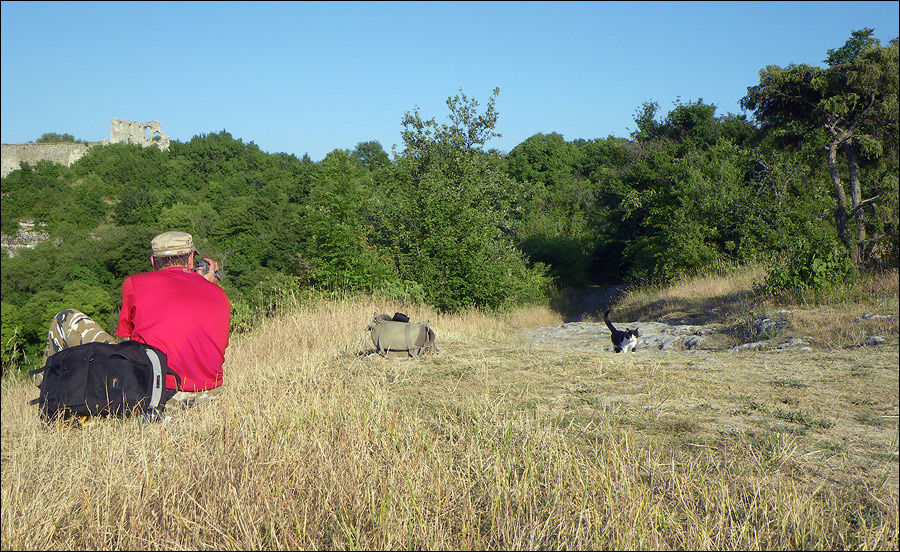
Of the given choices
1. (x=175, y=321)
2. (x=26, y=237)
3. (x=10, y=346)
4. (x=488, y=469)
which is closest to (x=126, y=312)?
(x=175, y=321)

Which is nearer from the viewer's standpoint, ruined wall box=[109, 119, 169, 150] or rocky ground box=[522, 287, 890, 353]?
rocky ground box=[522, 287, 890, 353]

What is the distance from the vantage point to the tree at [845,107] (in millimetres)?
3768

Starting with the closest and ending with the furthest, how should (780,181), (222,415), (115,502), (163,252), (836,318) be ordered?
(115,502)
(222,415)
(163,252)
(836,318)
(780,181)

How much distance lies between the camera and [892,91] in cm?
375

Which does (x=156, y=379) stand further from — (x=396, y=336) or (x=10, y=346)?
(x=10, y=346)

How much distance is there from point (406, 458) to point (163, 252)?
2377mm

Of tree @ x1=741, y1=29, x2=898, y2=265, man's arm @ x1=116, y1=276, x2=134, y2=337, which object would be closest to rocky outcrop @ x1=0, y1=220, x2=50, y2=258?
man's arm @ x1=116, y1=276, x2=134, y2=337

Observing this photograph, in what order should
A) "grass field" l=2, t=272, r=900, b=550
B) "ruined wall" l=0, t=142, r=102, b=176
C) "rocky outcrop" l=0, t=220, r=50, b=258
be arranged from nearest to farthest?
1. "grass field" l=2, t=272, r=900, b=550
2. "rocky outcrop" l=0, t=220, r=50, b=258
3. "ruined wall" l=0, t=142, r=102, b=176

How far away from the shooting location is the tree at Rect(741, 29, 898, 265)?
148 inches

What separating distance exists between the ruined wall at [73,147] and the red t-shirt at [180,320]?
45.1 metres

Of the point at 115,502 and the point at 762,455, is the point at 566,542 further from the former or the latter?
the point at 115,502

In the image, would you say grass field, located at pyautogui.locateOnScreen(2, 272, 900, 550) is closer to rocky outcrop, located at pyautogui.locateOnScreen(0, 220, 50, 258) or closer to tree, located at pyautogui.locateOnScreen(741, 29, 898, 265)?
tree, located at pyautogui.locateOnScreen(741, 29, 898, 265)

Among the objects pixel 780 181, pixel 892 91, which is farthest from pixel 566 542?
pixel 780 181

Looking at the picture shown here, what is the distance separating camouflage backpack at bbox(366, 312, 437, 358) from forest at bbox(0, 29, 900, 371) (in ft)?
11.7
